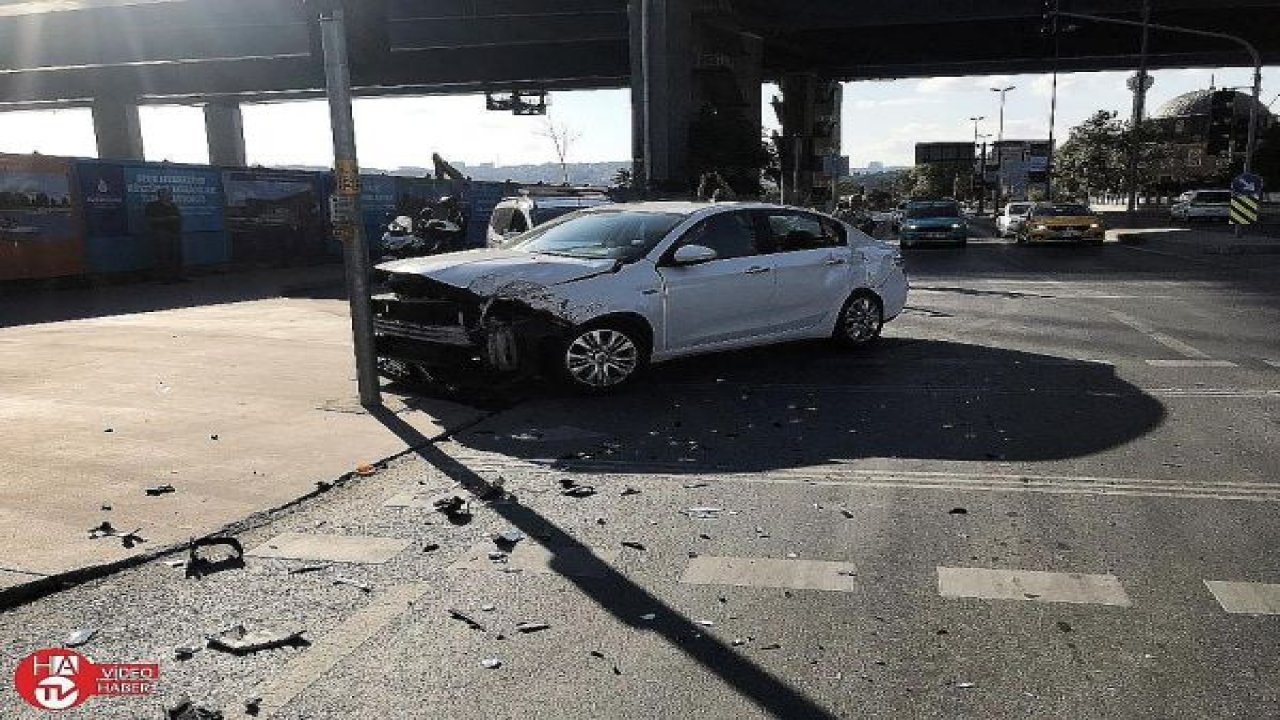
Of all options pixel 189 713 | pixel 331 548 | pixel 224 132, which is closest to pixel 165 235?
pixel 331 548

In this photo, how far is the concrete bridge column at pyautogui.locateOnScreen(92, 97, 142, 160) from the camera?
58.6m

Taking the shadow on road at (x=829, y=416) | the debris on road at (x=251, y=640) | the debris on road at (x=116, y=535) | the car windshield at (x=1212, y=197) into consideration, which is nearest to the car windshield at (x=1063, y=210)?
the car windshield at (x=1212, y=197)

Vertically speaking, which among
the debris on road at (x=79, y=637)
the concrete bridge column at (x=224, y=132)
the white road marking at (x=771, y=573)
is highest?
the concrete bridge column at (x=224, y=132)

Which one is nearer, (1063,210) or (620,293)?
(620,293)

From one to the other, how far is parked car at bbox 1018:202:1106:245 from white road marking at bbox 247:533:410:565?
29691 mm

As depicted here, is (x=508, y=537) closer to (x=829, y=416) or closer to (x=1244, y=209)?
(x=829, y=416)

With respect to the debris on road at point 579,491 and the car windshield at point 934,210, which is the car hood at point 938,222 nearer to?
the car windshield at point 934,210

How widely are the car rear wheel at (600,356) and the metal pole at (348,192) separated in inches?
57.8

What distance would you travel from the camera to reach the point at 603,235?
8.50 meters

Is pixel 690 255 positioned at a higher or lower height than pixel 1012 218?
higher

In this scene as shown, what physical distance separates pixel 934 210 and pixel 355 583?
31221 millimetres

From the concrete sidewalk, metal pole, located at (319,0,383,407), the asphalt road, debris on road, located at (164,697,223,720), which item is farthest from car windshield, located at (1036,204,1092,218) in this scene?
debris on road, located at (164,697,223,720)

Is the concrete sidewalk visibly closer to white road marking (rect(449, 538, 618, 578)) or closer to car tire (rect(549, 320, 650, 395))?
car tire (rect(549, 320, 650, 395))

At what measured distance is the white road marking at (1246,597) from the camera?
365cm
